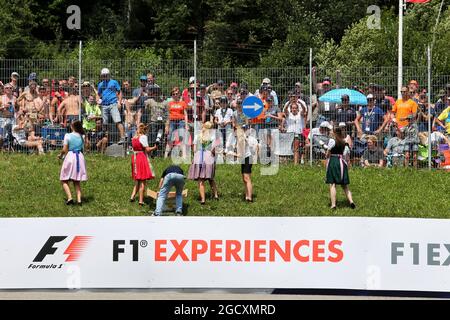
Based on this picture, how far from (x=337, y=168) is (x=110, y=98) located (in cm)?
525

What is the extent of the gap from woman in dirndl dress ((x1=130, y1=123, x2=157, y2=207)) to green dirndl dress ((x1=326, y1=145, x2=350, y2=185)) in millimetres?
3146

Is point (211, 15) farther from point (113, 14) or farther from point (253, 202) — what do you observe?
point (253, 202)

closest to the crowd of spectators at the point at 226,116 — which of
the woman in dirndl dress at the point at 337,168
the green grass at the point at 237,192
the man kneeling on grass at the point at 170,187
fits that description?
the green grass at the point at 237,192

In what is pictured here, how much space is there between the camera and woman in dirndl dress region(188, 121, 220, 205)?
18.6 metres

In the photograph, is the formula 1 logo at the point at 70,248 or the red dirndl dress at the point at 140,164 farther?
the red dirndl dress at the point at 140,164

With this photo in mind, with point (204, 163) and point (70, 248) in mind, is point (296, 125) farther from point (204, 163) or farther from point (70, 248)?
point (70, 248)

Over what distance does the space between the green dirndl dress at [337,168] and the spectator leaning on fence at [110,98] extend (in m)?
4.66

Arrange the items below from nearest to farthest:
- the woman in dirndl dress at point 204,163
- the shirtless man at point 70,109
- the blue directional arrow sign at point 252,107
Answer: the woman in dirndl dress at point 204,163, the blue directional arrow sign at point 252,107, the shirtless man at point 70,109

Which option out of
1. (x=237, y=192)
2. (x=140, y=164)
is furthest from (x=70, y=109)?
(x=237, y=192)

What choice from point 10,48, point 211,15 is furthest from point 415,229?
point 211,15

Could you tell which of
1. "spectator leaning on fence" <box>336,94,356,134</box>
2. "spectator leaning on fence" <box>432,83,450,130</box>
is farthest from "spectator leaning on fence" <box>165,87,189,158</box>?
"spectator leaning on fence" <box>432,83,450,130</box>

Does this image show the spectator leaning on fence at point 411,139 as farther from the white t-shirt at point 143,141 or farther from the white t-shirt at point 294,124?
the white t-shirt at point 143,141

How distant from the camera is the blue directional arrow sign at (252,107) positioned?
66.7 feet

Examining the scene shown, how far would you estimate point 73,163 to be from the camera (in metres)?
18.4
